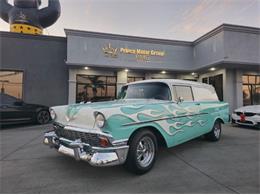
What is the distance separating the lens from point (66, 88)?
41.4ft

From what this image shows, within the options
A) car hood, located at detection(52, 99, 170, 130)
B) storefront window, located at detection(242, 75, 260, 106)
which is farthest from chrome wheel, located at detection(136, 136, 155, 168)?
storefront window, located at detection(242, 75, 260, 106)

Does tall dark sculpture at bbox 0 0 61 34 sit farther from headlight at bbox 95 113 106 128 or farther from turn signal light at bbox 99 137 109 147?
turn signal light at bbox 99 137 109 147

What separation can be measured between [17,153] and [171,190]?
156 inches

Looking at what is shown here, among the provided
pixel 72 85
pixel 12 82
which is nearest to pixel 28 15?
pixel 12 82

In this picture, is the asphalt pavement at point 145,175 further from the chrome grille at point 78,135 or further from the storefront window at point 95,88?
→ the storefront window at point 95,88

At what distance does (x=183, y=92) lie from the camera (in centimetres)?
455

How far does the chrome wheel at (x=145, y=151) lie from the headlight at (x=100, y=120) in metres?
0.89

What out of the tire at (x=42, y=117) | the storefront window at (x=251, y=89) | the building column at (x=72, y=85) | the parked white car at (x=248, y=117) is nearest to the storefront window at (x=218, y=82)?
the storefront window at (x=251, y=89)

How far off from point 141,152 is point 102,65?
899 centimetres

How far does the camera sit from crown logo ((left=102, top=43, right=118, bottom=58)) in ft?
39.3

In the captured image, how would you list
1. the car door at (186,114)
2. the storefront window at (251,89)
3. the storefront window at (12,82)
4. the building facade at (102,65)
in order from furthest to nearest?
1. the storefront window at (251,89)
2. the storefront window at (12,82)
3. the building facade at (102,65)
4. the car door at (186,114)

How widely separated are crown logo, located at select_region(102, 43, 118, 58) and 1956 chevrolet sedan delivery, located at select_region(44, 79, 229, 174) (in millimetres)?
7510

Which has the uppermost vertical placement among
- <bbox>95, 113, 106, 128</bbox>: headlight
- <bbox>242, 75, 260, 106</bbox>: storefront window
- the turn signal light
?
<bbox>242, 75, 260, 106</bbox>: storefront window

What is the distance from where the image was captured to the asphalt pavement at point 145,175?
2.72 metres
